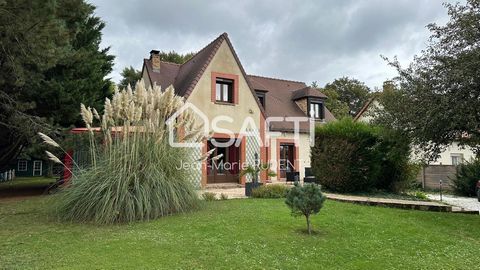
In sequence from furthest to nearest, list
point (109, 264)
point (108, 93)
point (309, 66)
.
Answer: point (309, 66) → point (108, 93) → point (109, 264)

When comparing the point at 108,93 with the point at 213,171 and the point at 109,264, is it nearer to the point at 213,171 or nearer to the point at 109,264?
the point at 213,171

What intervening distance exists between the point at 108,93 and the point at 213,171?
7716mm

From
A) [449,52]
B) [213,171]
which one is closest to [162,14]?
[213,171]

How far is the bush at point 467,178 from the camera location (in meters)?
16.6

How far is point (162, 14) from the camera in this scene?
13000 mm

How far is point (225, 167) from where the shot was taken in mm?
16172

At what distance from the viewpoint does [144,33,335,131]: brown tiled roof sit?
1573 centimetres

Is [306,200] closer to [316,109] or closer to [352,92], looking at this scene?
[316,109]

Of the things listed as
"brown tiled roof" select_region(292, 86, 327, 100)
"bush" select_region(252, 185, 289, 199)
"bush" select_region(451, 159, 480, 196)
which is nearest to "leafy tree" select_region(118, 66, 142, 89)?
"brown tiled roof" select_region(292, 86, 327, 100)

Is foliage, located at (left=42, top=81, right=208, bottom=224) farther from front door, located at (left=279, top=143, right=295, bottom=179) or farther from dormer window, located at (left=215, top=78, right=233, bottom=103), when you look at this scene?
front door, located at (left=279, top=143, right=295, bottom=179)

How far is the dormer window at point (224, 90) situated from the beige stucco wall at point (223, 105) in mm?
379

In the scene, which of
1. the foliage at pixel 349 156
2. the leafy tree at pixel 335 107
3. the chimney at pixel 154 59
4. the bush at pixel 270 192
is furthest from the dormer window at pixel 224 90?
the leafy tree at pixel 335 107

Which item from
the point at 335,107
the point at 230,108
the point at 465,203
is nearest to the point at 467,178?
the point at 465,203

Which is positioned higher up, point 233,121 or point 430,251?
point 233,121
